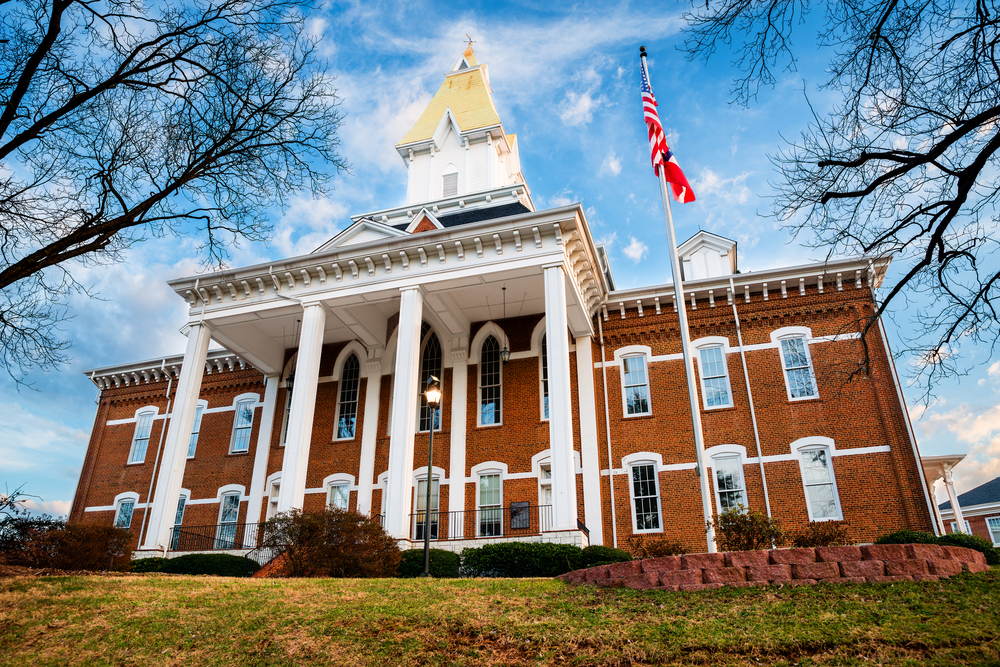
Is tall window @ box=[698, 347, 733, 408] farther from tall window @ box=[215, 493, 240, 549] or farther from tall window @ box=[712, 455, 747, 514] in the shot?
tall window @ box=[215, 493, 240, 549]

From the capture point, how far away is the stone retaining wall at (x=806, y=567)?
9.70 metres

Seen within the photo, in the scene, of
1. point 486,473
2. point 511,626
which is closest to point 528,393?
point 486,473

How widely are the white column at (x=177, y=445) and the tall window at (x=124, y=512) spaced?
7.89m

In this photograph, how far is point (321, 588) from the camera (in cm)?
1169

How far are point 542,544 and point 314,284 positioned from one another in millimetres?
12110

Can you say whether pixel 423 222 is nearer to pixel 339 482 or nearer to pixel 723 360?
pixel 339 482

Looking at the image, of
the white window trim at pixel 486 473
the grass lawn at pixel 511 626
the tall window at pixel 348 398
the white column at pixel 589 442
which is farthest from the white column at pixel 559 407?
the tall window at pixel 348 398

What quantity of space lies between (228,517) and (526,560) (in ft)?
52.9

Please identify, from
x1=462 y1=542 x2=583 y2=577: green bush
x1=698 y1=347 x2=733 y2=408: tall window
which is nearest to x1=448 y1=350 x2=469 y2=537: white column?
x1=462 y1=542 x2=583 y2=577: green bush

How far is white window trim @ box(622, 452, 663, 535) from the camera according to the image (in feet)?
70.1

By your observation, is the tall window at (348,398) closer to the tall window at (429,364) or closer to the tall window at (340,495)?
the tall window at (340,495)

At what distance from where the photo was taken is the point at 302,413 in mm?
20938

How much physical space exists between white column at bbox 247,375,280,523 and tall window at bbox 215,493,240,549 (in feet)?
4.03

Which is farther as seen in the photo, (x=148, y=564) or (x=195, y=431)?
(x=195, y=431)
